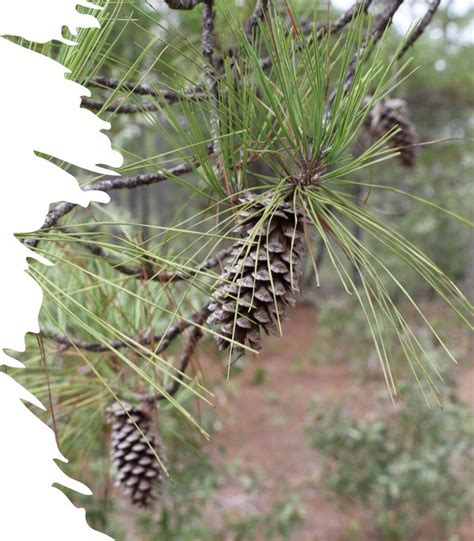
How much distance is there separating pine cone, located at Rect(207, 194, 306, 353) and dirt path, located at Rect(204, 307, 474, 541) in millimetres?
1675

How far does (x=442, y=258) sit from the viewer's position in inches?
198

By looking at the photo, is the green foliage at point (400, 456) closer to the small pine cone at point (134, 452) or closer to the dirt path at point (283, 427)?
the dirt path at point (283, 427)

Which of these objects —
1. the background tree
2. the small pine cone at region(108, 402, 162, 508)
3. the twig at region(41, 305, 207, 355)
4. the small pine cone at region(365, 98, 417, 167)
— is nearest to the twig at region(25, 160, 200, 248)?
the background tree

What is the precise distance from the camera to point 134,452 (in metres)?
0.86

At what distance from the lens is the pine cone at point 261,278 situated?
58 cm

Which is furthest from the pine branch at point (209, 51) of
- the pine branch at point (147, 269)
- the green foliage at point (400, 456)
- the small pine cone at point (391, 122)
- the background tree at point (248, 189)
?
the green foliage at point (400, 456)

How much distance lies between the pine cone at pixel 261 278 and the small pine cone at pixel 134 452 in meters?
0.31

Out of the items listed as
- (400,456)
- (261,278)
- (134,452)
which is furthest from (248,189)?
(400,456)

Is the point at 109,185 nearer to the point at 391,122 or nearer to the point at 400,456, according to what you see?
the point at 391,122

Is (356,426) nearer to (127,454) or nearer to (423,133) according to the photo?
(127,454)

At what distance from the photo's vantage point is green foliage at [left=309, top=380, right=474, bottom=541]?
2.43 metres

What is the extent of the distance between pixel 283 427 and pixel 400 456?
5.34 ft

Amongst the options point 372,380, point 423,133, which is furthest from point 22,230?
point 423,133

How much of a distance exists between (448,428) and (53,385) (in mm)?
2003
